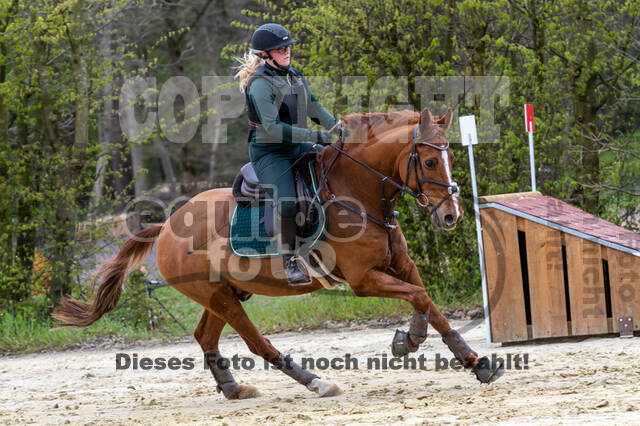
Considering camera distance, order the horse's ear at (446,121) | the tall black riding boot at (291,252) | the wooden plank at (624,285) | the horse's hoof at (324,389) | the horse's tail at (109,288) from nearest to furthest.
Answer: the horse's ear at (446,121) < the tall black riding boot at (291,252) < the horse's hoof at (324,389) < the horse's tail at (109,288) < the wooden plank at (624,285)

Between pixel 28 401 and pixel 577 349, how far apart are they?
5415mm

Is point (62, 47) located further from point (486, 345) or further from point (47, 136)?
point (486, 345)

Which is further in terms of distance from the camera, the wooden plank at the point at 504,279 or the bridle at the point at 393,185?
the wooden plank at the point at 504,279

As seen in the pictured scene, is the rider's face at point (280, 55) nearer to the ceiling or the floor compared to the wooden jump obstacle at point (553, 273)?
nearer to the ceiling

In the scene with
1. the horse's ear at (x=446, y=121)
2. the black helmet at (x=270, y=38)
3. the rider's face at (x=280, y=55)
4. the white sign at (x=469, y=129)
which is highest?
the black helmet at (x=270, y=38)

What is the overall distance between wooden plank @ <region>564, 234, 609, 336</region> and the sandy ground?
180 mm

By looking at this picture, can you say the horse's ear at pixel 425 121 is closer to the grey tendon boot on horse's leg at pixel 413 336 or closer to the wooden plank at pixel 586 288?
the grey tendon boot on horse's leg at pixel 413 336

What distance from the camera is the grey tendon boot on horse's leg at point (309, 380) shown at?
628cm

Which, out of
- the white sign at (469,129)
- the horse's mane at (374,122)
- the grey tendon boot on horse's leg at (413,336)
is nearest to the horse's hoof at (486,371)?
the grey tendon boot on horse's leg at (413,336)

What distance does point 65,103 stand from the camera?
11969 millimetres

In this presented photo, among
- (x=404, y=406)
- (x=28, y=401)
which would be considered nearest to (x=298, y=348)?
(x=28, y=401)

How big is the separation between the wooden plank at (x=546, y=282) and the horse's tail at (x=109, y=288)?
3927mm

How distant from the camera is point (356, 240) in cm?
577

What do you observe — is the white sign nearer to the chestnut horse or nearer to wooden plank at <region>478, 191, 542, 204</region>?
wooden plank at <region>478, 191, 542, 204</region>
